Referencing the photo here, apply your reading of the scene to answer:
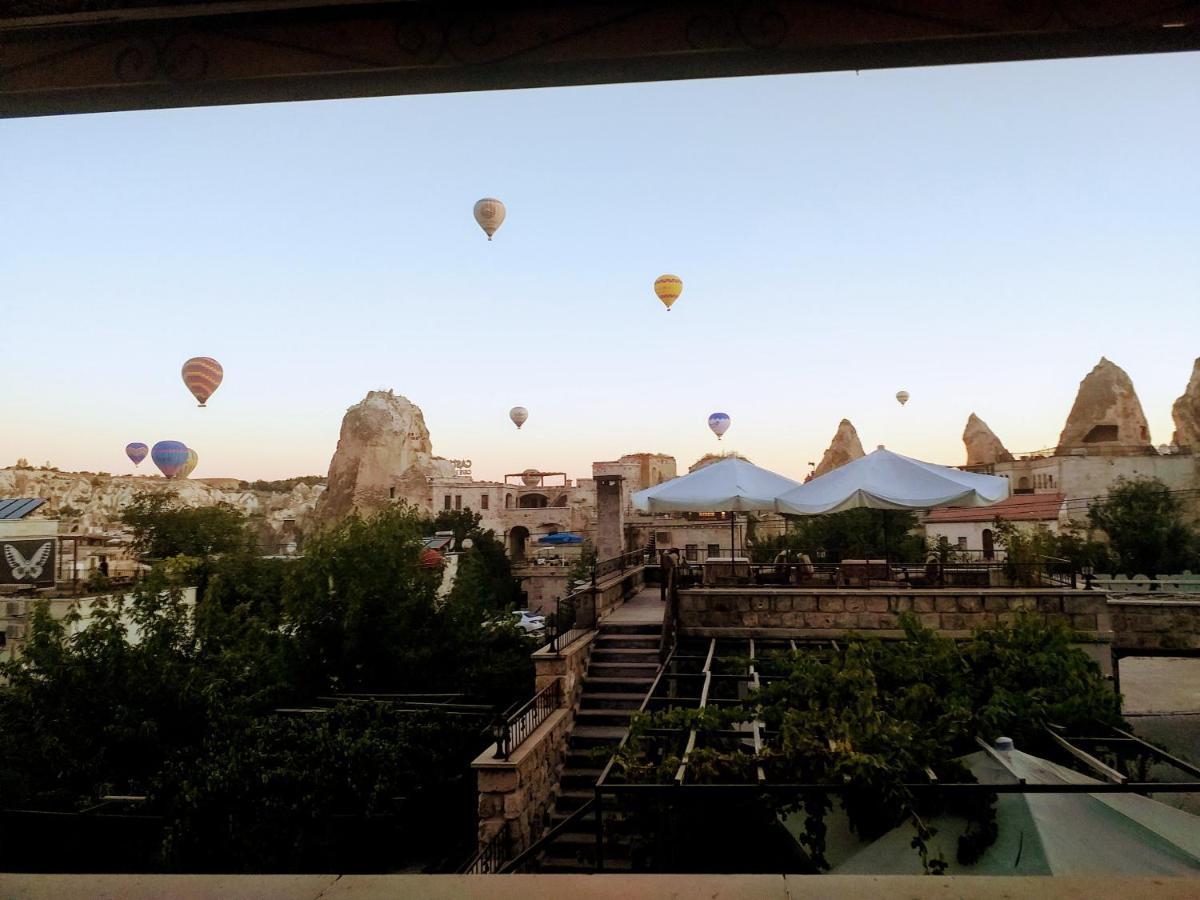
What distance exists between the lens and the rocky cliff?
53.0 metres

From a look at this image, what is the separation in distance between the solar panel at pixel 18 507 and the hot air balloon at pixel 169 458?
2452cm

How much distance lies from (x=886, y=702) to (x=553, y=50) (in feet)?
17.2

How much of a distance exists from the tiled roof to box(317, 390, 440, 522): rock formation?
51.0 meters

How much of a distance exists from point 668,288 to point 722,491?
781 inches

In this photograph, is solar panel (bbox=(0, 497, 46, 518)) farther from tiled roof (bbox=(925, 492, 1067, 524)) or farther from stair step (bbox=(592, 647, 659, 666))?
tiled roof (bbox=(925, 492, 1067, 524))

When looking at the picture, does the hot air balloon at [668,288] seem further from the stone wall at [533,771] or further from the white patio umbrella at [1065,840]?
the white patio umbrella at [1065,840]

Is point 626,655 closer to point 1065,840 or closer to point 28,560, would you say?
point 1065,840

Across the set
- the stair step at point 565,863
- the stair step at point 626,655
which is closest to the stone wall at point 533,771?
the stair step at point 565,863

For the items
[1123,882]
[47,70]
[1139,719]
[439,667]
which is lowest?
[1139,719]

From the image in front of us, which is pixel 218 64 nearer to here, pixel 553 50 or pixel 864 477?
pixel 553 50

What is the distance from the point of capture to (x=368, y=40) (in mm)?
2328

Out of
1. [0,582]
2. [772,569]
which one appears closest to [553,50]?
[772,569]

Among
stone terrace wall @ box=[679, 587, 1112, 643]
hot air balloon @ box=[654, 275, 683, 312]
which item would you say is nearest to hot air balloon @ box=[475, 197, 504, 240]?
hot air balloon @ box=[654, 275, 683, 312]

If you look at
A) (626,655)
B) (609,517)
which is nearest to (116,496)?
(609,517)
